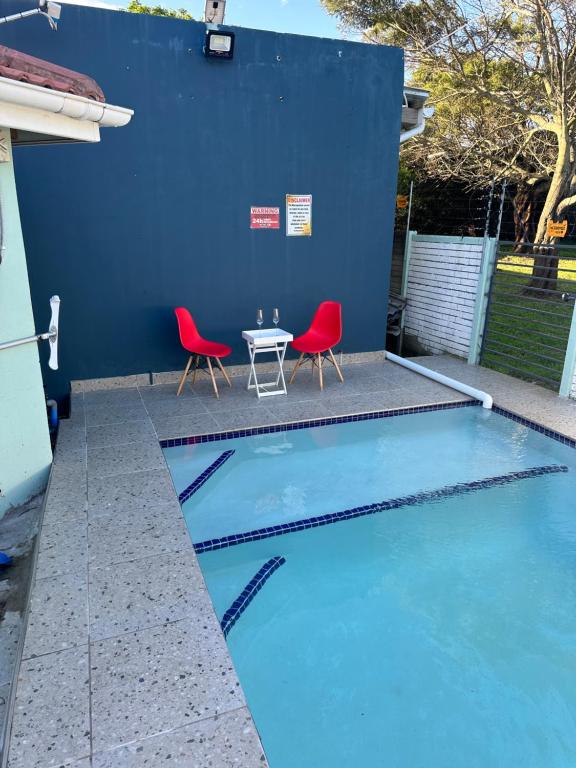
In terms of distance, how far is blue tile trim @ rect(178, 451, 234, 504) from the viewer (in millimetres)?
3967

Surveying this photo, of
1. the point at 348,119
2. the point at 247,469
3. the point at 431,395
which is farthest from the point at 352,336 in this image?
the point at 247,469

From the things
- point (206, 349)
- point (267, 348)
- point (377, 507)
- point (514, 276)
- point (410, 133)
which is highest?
point (410, 133)

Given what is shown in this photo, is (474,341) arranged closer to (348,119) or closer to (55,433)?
(348,119)

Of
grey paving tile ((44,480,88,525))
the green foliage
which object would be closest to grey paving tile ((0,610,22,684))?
grey paving tile ((44,480,88,525))

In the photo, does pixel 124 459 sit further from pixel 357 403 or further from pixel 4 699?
pixel 357 403

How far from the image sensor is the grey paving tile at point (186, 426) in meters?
4.60

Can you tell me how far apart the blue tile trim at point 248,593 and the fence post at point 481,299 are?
4692mm

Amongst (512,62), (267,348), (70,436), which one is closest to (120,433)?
(70,436)

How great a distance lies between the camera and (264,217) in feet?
19.9

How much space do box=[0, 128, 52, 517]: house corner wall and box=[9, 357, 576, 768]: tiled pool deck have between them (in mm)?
217

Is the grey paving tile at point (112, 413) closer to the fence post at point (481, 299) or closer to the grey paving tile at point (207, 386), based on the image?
the grey paving tile at point (207, 386)

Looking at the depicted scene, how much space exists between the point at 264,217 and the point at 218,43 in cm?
174

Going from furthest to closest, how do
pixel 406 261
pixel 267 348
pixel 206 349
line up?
pixel 406 261 < pixel 267 348 < pixel 206 349

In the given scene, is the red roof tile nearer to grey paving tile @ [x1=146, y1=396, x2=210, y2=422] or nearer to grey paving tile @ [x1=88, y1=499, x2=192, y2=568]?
grey paving tile @ [x1=88, y1=499, x2=192, y2=568]
